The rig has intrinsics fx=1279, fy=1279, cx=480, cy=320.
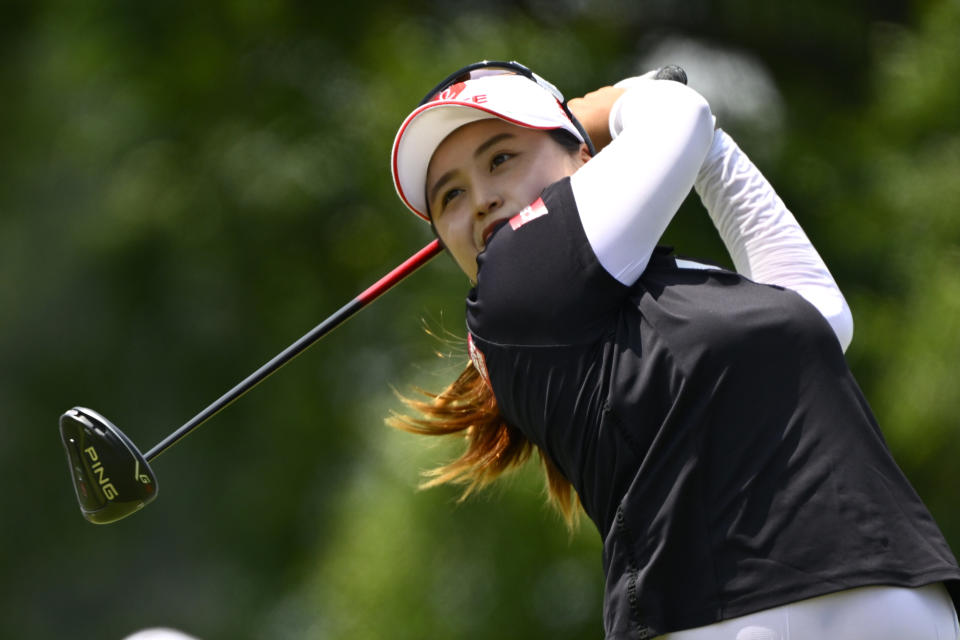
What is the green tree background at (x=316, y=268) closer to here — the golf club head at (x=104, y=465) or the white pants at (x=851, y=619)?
the golf club head at (x=104, y=465)

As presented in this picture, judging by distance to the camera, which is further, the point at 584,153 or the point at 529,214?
the point at 584,153

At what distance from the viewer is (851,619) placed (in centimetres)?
118

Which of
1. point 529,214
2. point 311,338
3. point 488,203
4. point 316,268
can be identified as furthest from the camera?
point 316,268

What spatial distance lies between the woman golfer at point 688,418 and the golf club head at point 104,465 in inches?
23.2

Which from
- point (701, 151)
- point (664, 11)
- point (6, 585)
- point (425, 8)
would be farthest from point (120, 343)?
point (701, 151)

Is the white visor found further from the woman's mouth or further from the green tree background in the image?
the green tree background

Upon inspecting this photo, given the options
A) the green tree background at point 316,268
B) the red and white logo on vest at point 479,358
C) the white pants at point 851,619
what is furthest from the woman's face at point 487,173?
the green tree background at point 316,268

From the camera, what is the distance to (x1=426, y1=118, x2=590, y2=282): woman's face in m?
1.47

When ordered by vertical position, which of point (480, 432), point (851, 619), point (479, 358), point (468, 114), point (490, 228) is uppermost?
point (468, 114)

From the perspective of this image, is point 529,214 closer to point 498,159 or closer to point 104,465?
point 498,159

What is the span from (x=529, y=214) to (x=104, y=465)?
75 cm

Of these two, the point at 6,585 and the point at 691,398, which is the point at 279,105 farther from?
the point at 691,398

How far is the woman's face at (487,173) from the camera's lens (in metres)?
1.47

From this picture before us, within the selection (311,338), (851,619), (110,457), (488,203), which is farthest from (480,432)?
(851,619)
